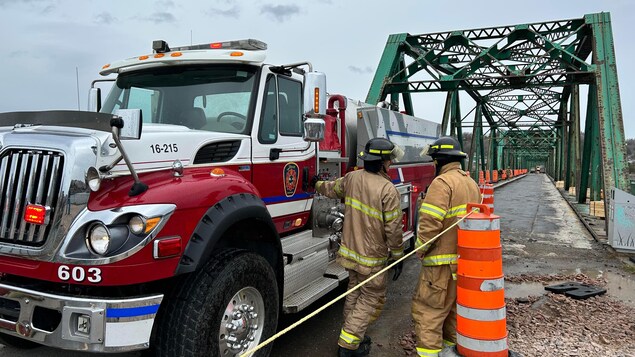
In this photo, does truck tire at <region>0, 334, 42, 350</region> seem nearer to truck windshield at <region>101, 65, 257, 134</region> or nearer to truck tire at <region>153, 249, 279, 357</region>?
truck tire at <region>153, 249, 279, 357</region>

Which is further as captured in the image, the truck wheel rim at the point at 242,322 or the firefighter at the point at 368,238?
the firefighter at the point at 368,238

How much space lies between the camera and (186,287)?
276 centimetres

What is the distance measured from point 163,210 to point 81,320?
709 mm

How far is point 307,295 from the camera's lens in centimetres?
400

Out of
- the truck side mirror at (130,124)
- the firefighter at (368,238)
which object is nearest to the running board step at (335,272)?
the firefighter at (368,238)

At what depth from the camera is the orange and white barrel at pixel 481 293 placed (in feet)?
10.2

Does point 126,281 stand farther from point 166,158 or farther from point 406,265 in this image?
point 406,265

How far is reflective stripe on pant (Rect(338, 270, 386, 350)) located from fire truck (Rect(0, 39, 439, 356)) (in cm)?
33

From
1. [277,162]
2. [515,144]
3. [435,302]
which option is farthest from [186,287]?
[515,144]

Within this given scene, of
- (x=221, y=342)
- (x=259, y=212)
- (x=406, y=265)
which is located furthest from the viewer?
(x=406, y=265)

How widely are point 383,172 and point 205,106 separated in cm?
173

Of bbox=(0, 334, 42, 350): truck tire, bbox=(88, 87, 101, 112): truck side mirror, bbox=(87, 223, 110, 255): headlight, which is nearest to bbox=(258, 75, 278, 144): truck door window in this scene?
bbox=(87, 223, 110, 255): headlight

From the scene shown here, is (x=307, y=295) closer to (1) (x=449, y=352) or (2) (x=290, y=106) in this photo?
(1) (x=449, y=352)

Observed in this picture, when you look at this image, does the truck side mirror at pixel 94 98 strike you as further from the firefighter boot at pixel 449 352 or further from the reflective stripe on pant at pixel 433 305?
the firefighter boot at pixel 449 352
